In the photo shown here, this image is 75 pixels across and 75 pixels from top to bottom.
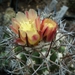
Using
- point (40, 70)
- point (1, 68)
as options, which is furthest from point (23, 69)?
point (1, 68)

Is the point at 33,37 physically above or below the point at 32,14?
below

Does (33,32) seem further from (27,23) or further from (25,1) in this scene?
(25,1)

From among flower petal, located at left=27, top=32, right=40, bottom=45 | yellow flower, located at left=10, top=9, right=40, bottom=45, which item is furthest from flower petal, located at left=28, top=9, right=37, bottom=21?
flower petal, located at left=27, top=32, right=40, bottom=45

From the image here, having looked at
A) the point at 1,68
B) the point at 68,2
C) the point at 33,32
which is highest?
the point at 68,2

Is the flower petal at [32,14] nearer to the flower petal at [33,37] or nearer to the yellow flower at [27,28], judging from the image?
the yellow flower at [27,28]
